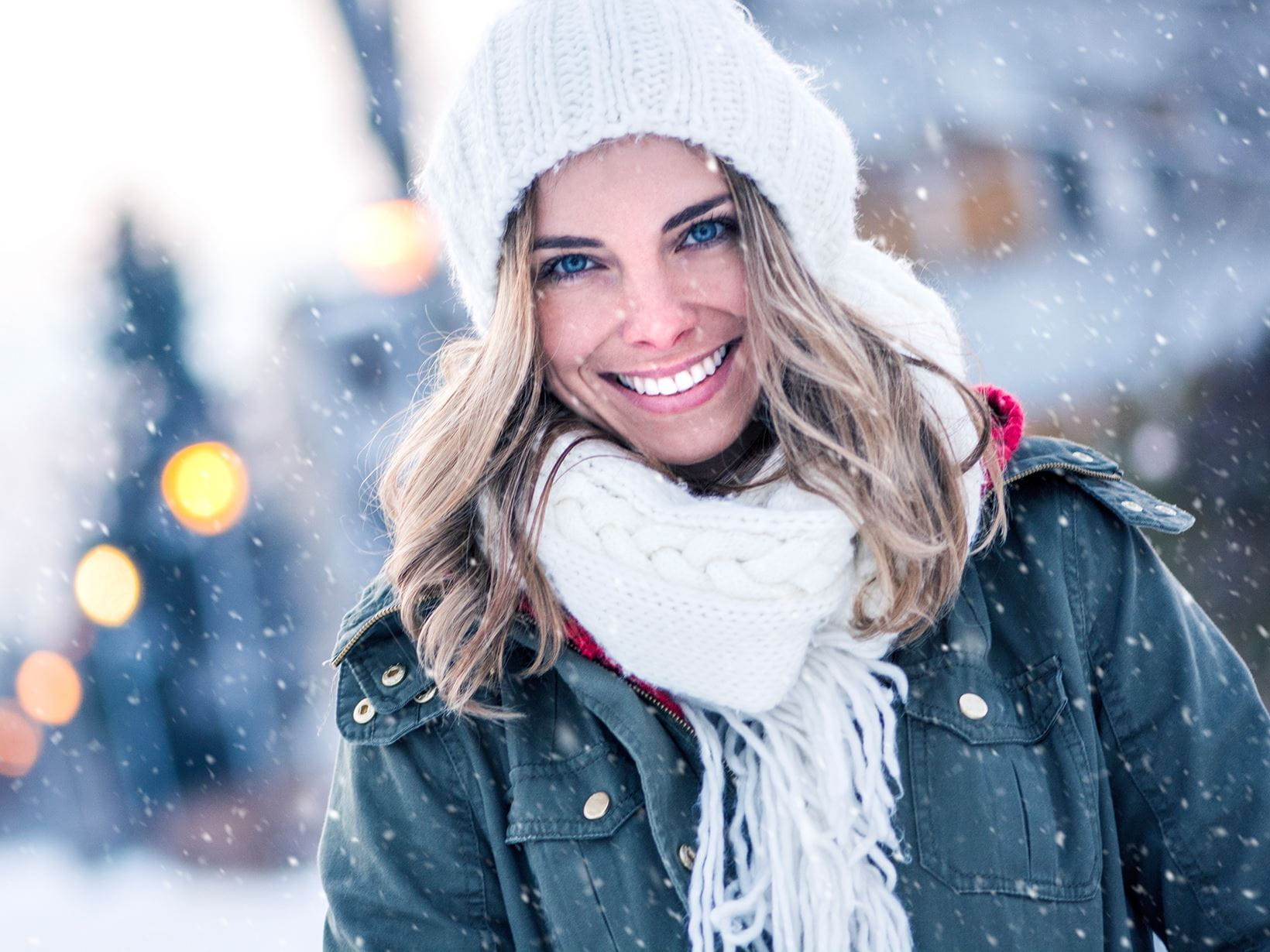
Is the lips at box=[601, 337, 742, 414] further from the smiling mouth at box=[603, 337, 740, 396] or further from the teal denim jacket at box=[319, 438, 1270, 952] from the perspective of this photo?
the teal denim jacket at box=[319, 438, 1270, 952]

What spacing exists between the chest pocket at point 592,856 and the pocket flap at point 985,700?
459 mm

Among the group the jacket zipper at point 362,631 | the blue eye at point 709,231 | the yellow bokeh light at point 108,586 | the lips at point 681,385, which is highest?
the blue eye at point 709,231


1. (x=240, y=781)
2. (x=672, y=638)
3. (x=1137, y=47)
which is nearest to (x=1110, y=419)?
(x=1137, y=47)

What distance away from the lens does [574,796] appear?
1600 millimetres

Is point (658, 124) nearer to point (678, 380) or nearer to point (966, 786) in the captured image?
point (678, 380)

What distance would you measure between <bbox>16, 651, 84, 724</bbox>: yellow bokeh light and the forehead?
6.51m

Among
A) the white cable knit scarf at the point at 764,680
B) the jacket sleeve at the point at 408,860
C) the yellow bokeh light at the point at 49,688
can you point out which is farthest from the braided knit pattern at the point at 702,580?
the yellow bokeh light at the point at 49,688

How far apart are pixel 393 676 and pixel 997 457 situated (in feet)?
3.42

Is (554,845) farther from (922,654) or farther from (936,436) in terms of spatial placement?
(936,436)

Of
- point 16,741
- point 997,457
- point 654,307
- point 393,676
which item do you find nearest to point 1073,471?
point 997,457

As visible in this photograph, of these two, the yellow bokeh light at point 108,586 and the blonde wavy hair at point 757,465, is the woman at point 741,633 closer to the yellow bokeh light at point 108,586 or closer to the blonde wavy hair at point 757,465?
the blonde wavy hair at point 757,465

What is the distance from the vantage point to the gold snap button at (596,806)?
1.59m

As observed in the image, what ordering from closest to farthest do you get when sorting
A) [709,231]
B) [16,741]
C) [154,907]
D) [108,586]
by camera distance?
[709,231] < [154,907] < [108,586] < [16,741]

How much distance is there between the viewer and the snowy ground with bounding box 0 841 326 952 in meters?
4.54
